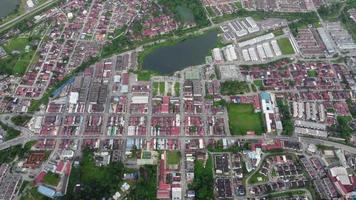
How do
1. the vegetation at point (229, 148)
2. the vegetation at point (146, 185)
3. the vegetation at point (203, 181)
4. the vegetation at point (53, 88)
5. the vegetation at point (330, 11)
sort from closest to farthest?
the vegetation at point (146, 185) < the vegetation at point (203, 181) < the vegetation at point (229, 148) < the vegetation at point (53, 88) < the vegetation at point (330, 11)

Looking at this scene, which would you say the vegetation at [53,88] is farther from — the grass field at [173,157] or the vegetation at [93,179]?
the grass field at [173,157]

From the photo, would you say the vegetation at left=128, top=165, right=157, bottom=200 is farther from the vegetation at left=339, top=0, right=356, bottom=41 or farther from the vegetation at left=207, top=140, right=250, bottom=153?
the vegetation at left=339, top=0, right=356, bottom=41

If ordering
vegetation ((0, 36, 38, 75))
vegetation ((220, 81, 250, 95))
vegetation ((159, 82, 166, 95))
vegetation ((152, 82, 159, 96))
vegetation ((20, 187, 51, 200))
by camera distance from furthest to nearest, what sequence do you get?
vegetation ((0, 36, 38, 75))
vegetation ((220, 81, 250, 95))
vegetation ((159, 82, 166, 95))
vegetation ((152, 82, 159, 96))
vegetation ((20, 187, 51, 200))

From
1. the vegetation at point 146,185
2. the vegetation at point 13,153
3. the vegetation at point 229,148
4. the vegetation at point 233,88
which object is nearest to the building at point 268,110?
the vegetation at point 233,88

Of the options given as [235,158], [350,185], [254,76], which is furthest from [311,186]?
[254,76]

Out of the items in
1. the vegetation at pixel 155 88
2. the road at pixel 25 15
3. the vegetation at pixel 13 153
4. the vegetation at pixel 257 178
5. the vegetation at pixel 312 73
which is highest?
the road at pixel 25 15

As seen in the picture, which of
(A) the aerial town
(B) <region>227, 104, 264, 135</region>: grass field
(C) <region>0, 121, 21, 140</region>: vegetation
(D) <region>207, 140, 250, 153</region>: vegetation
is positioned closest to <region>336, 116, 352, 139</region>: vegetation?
(A) the aerial town
